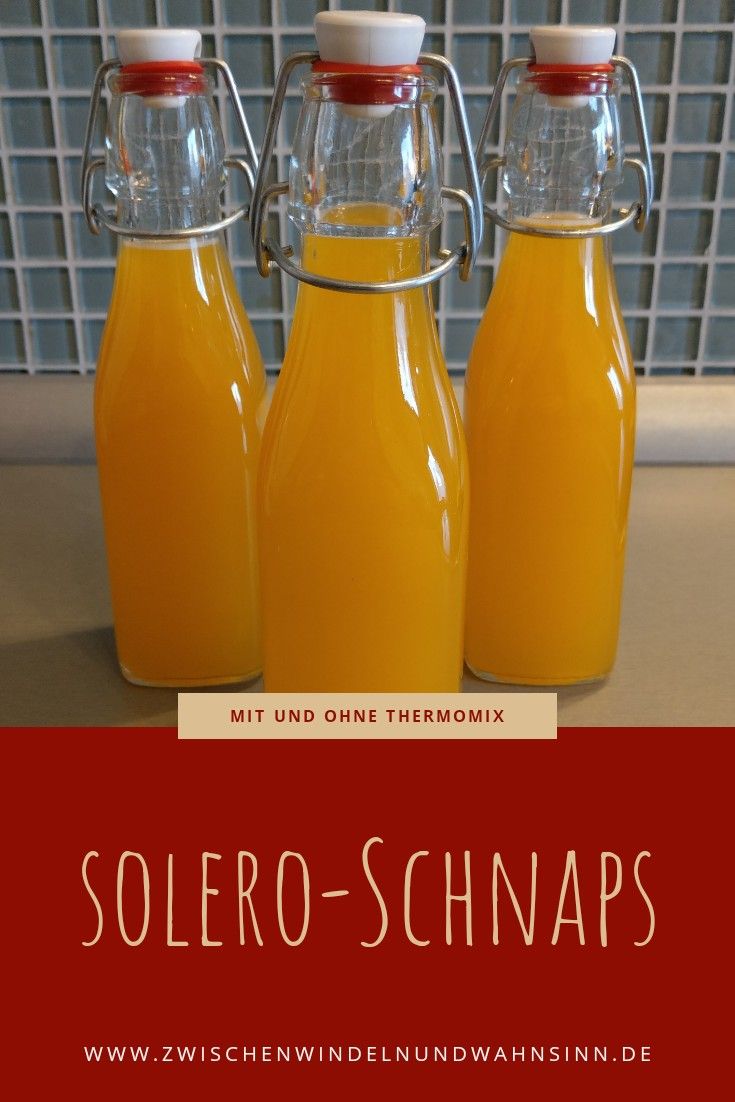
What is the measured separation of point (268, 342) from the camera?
0.82 m

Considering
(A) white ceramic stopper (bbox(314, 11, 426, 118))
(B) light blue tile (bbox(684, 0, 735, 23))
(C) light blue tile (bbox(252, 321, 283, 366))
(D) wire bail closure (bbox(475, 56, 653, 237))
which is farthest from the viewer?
(C) light blue tile (bbox(252, 321, 283, 366))

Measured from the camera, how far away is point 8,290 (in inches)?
31.5

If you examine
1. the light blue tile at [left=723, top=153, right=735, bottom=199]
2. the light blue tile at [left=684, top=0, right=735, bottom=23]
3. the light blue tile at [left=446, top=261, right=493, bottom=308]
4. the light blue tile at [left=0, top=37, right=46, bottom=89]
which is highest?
the light blue tile at [left=684, top=0, right=735, bottom=23]

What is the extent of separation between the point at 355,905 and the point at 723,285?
0.59 metres

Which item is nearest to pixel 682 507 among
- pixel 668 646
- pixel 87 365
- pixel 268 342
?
pixel 668 646

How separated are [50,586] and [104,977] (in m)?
0.30

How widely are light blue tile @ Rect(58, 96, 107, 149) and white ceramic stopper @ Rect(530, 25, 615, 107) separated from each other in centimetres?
40

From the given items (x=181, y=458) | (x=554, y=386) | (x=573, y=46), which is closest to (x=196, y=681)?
(x=181, y=458)

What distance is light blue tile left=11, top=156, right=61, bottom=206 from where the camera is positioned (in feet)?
2.50

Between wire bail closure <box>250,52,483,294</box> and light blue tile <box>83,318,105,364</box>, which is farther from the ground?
wire bail closure <box>250,52,483,294</box>

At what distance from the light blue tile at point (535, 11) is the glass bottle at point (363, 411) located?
15.4 inches

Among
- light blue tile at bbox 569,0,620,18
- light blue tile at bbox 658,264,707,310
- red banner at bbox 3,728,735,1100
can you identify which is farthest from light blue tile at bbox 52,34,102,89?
red banner at bbox 3,728,735,1100

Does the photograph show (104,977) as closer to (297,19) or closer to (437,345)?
(437,345)

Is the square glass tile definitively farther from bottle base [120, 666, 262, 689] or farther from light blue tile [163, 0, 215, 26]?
bottle base [120, 666, 262, 689]
